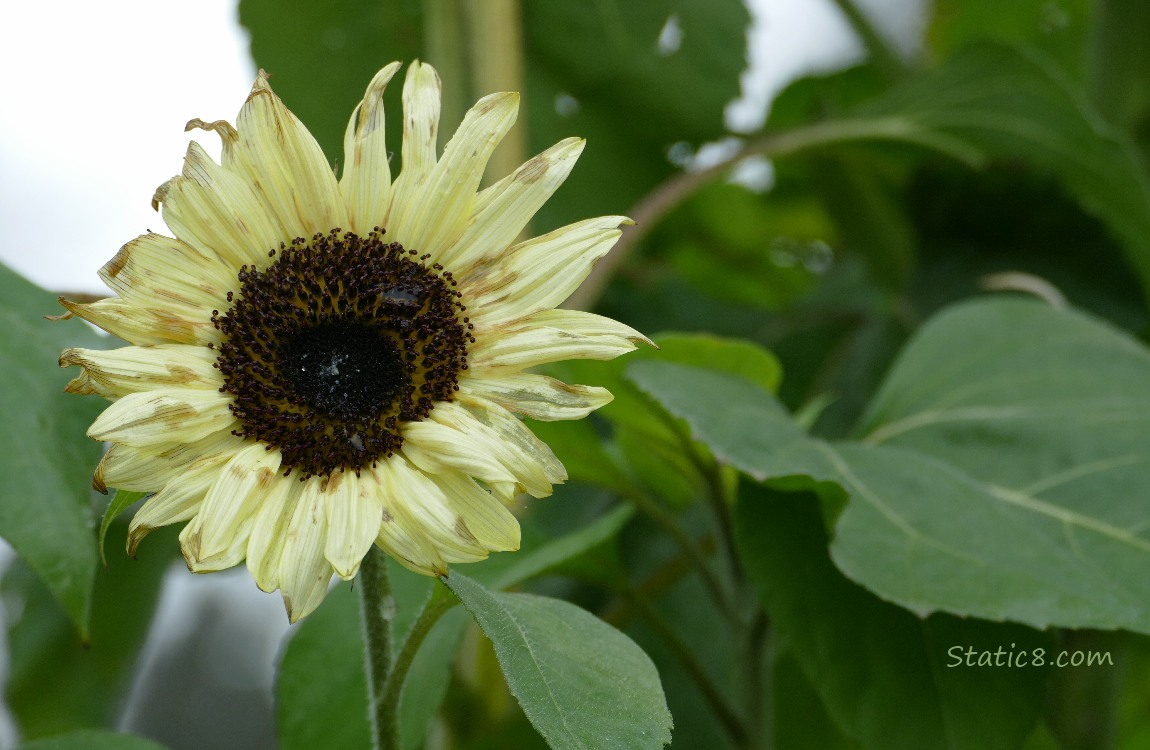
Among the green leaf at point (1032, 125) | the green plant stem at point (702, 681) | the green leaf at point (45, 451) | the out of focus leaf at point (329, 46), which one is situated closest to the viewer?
the green leaf at point (45, 451)

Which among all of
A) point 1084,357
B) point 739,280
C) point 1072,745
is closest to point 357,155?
point 1084,357

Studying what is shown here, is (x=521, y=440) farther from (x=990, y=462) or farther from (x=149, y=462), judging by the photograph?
(x=990, y=462)

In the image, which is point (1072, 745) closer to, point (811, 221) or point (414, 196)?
point (414, 196)

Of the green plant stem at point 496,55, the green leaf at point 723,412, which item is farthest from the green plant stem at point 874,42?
the green leaf at point 723,412

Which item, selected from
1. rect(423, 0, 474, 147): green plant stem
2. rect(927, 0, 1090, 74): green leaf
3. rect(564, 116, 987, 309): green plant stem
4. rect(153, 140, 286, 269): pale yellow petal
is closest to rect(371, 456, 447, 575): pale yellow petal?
rect(153, 140, 286, 269): pale yellow petal

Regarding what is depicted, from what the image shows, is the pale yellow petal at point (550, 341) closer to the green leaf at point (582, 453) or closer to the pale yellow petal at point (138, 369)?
the pale yellow petal at point (138, 369)

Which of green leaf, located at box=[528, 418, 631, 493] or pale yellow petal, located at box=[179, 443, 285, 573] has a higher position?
pale yellow petal, located at box=[179, 443, 285, 573]

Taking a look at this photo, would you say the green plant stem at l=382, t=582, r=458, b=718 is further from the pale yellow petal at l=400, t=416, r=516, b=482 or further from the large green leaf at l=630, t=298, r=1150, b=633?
the large green leaf at l=630, t=298, r=1150, b=633
